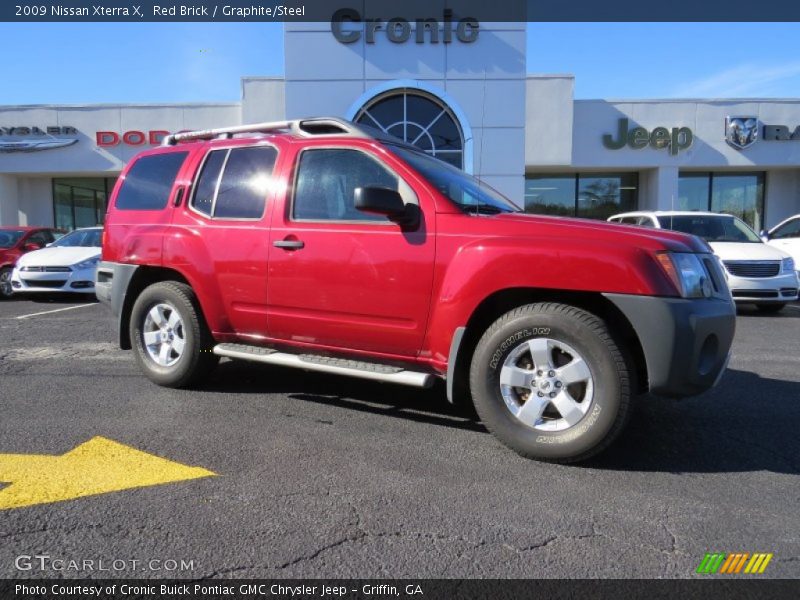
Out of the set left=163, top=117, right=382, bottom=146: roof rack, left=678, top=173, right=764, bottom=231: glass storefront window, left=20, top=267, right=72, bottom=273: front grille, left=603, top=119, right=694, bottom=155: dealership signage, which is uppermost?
left=603, top=119, right=694, bottom=155: dealership signage

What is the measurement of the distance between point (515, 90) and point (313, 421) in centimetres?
1513

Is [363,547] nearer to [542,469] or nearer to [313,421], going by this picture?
Result: [542,469]

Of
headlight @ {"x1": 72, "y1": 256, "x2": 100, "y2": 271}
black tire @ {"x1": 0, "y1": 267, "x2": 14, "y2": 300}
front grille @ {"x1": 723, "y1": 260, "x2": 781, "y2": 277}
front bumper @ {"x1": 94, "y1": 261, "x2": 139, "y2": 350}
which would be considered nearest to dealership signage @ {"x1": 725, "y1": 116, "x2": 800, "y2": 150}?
front grille @ {"x1": 723, "y1": 260, "x2": 781, "y2": 277}

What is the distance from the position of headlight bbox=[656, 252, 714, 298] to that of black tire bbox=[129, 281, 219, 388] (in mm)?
3309

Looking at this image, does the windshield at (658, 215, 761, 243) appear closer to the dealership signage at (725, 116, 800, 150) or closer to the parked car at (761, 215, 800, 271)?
the parked car at (761, 215, 800, 271)

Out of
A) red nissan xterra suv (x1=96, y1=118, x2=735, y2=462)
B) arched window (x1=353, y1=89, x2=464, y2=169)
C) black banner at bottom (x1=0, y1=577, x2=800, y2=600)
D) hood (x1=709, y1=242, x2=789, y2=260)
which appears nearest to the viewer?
black banner at bottom (x1=0, y1=577, x2=800, y2=600)

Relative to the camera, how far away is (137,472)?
3062mm

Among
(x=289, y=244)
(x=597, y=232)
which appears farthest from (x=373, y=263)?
(x=597, y=232)

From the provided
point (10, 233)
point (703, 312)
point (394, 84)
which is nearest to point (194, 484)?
point (703, 312)

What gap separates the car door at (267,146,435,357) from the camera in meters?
3.54

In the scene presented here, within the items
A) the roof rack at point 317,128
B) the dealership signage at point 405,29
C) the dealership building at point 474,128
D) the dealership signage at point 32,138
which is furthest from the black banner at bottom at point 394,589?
the dealership signage at point 32,138

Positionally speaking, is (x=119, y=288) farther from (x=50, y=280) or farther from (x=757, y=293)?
(x=757, y=293)

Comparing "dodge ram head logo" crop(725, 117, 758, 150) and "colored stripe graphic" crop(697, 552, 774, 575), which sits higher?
"dodge ram head logo" crop(725, 117, 758, 150)

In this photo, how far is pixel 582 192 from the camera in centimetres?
2197
